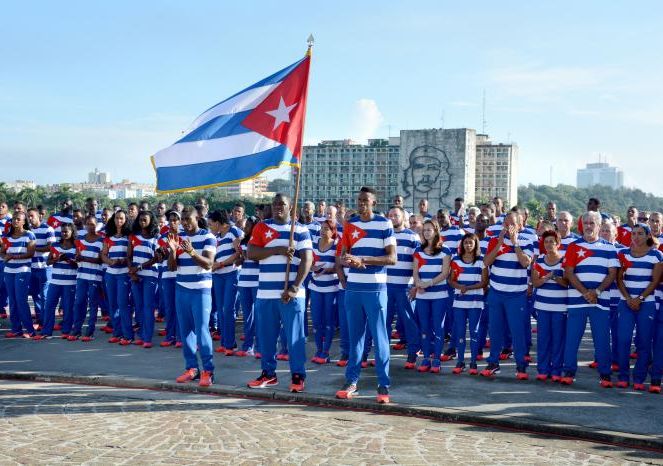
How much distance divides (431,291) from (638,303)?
258 cm

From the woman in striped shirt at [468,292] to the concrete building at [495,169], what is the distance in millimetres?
152810

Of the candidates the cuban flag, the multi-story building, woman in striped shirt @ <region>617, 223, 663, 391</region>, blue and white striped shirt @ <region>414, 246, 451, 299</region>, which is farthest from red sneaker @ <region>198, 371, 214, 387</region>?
the multi-story building

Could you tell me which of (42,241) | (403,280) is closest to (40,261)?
(42,241)

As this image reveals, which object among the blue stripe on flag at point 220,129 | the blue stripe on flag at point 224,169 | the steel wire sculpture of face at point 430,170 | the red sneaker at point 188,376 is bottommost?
the red sneaker at point 188,376

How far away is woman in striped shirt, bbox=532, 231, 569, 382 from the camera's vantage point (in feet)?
28.8

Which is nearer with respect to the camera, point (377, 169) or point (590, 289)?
point (590, 289)

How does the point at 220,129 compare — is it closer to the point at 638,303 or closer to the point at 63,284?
the point at 63,284

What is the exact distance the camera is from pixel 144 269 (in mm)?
11047

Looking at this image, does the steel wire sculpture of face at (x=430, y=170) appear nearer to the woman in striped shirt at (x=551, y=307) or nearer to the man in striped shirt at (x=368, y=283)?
the woman in striped shirt at (x=551, y=307)

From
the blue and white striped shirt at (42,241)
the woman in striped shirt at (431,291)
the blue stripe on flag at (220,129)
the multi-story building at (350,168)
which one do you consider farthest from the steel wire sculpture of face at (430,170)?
the blue stripe on flag at (220,129)

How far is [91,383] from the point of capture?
28.6 feet

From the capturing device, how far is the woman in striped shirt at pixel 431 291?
9336 mm

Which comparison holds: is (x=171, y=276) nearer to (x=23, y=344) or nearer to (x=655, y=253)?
(x=23, y=344)

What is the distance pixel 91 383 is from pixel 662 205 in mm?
166435
